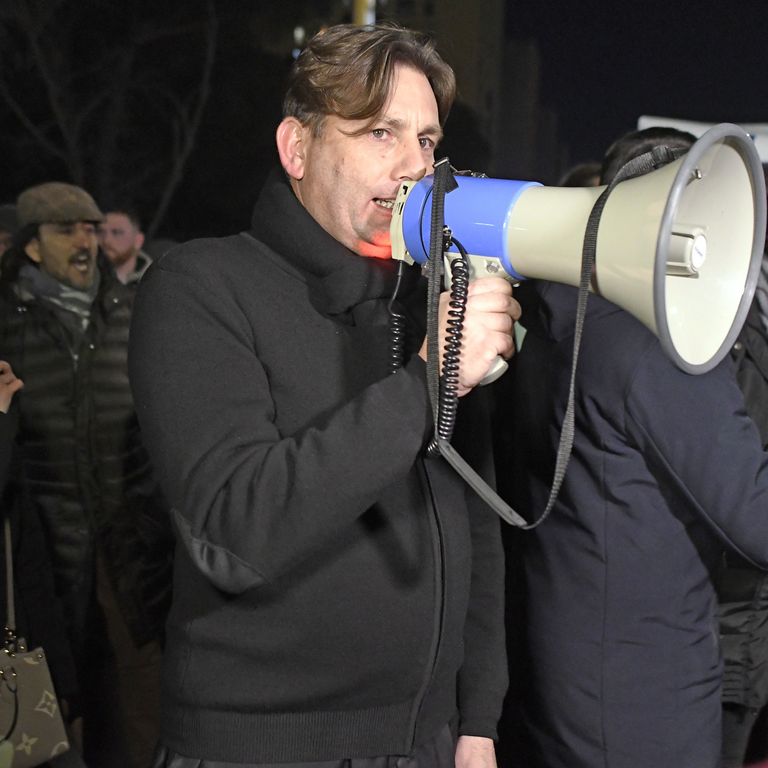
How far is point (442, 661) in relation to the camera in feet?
4.14

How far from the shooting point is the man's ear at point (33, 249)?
267cm

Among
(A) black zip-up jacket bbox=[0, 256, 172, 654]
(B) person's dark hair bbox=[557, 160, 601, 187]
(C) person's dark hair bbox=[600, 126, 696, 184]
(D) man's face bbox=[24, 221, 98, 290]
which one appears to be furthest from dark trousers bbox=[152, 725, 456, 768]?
(B) person's dark hair bbox=[557, 160, 601, 187]

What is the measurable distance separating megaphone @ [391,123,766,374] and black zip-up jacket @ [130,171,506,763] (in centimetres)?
16

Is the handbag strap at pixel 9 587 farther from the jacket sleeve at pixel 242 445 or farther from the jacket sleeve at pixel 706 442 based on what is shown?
the jacket sleeve at pixel 706 442

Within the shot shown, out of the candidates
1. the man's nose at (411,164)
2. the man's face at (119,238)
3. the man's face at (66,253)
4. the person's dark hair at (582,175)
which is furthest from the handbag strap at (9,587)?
the person's dark hair at (582,175)

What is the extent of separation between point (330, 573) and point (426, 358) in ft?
0.98

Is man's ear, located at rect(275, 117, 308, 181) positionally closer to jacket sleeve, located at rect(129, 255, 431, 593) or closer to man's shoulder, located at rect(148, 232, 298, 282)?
man's shoulder, located at rect(148, 232, 298, 282)

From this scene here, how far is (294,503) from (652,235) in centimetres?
45

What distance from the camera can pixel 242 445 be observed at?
1053mm

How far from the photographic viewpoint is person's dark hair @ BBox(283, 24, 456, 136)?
4.14 ft

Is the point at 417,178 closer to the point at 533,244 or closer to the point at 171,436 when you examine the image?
the point at 533,244

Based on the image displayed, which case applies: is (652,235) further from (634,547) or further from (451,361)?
(634,547)

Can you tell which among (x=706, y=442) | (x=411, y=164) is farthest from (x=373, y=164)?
(x=706, y=442)

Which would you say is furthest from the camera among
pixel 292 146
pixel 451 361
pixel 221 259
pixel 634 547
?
pixel 634 547
